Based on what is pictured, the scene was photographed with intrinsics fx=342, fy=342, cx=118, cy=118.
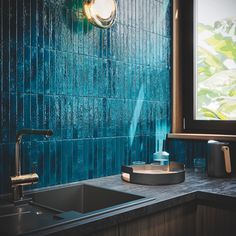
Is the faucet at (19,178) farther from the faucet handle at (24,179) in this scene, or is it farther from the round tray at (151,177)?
the round tray at (151,177)

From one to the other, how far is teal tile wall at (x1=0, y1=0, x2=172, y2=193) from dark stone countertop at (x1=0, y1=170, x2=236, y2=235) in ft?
0.66

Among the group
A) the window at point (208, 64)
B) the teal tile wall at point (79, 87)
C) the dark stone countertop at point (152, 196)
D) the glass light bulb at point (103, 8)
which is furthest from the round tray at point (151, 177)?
the glass light bulb at point (103, 8)

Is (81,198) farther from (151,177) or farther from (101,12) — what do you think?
(101,12)

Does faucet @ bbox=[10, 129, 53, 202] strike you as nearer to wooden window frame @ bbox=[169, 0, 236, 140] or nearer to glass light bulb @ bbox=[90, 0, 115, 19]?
glass light bulb @ bbox=[90, 0, 115, 19]

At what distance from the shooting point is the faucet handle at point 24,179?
1431mm

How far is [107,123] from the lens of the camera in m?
1.97

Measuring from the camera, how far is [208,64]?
2457 mm

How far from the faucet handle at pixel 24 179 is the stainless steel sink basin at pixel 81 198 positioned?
10cm

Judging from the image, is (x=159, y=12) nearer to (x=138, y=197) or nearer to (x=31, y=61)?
(x=31, y=61)

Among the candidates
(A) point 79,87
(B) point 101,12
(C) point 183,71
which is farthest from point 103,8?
(C) point 183,71

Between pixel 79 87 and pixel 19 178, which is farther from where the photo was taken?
pixel 79 87

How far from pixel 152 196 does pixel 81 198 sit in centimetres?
43

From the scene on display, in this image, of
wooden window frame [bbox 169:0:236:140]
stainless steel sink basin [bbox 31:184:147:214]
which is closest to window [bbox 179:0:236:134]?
wooden window frame [bbox 169:0:236:140]

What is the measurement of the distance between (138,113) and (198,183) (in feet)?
1.98
